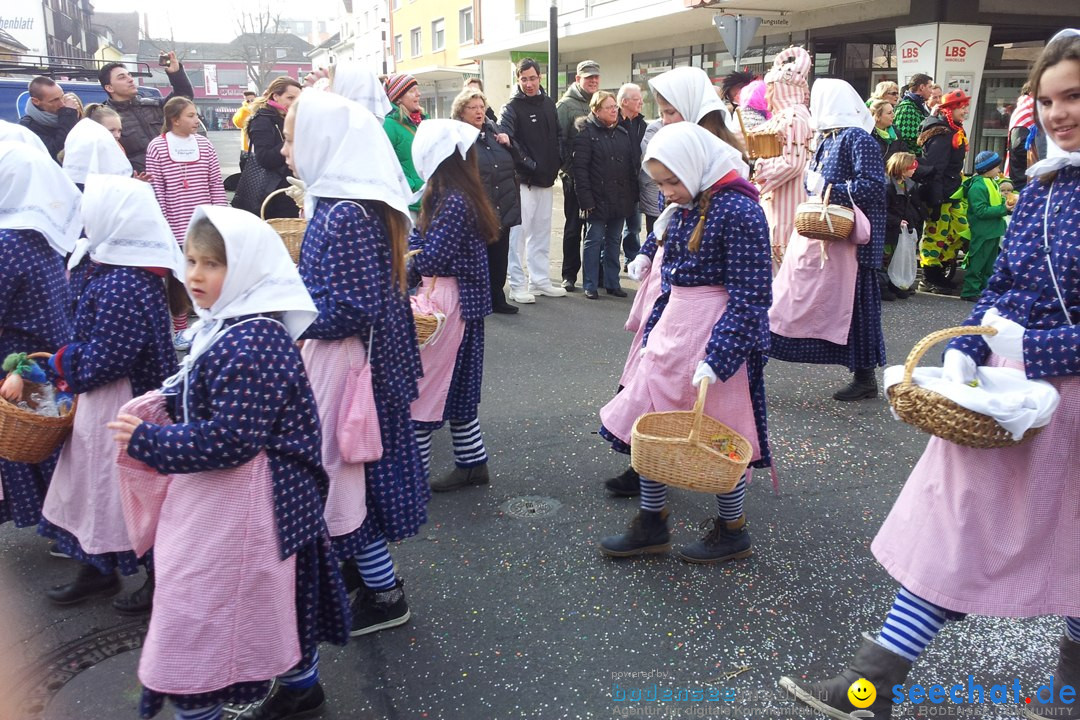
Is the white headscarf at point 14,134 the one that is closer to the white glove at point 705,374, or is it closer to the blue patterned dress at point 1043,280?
the white glove at point 705,374

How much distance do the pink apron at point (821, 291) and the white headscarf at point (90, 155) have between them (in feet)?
13.6

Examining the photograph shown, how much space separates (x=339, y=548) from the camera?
2.88 metres

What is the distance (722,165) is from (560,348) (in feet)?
12.5

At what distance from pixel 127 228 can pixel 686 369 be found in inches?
82.3

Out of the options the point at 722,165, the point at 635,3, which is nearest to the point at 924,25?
the point at 635,3

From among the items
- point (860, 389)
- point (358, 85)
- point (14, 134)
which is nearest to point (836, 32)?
point (860, 389)

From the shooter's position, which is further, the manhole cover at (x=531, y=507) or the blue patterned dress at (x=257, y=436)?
the manhole cover at (x=531, y=507)

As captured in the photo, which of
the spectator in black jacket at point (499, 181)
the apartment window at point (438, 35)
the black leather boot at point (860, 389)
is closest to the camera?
A: the black leather boot at point (860, 389)

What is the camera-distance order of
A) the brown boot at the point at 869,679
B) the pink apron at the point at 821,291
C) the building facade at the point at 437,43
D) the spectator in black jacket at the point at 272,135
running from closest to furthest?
the brown boot at the point at 869,679 → the pink apron at the point at 821,291 → the spectator in black jacket at the point at 272,135 → the building facade at the point at 437,43

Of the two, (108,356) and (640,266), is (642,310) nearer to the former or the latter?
(640,266)

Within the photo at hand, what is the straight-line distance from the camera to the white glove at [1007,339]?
2240 millimetres

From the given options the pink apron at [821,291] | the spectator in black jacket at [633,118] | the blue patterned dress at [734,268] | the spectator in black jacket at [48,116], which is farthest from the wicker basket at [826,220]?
the spectator in black jacket at [48,116]

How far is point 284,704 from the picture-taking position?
2.64 meters

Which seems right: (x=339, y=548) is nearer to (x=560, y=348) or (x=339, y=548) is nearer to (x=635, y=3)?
(x=560, y=348)
